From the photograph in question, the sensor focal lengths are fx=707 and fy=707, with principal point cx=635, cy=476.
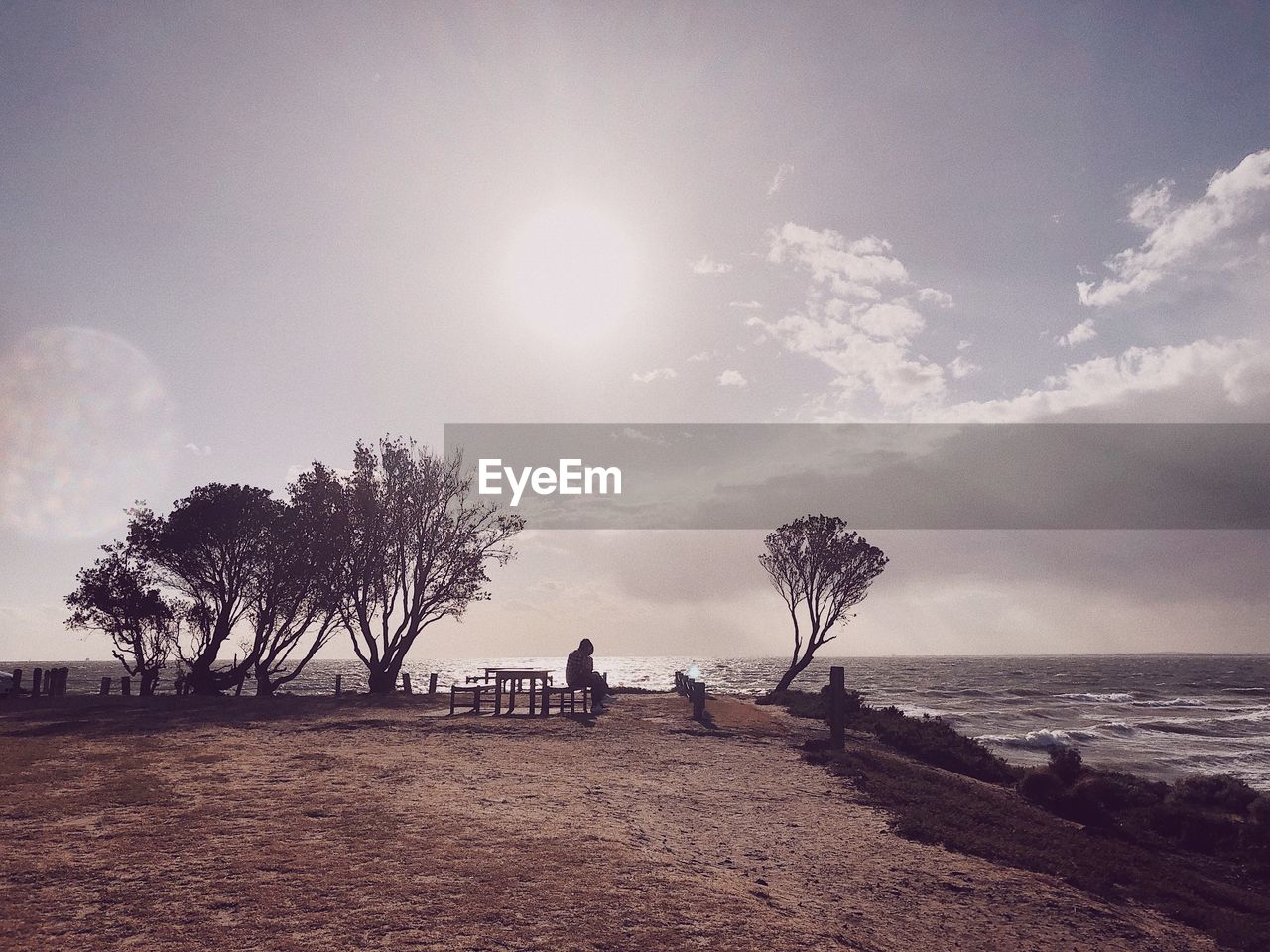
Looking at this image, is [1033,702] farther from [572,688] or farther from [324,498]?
[324,498]

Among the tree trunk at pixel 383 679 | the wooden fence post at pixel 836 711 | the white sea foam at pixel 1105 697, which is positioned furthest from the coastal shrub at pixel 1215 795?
the white sea foam at pixel 1105 697

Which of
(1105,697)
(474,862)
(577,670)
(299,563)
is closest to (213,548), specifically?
(299,563)

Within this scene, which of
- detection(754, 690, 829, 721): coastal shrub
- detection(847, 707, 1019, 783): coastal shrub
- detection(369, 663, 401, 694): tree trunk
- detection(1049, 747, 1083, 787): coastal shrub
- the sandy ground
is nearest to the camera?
the sandy ground

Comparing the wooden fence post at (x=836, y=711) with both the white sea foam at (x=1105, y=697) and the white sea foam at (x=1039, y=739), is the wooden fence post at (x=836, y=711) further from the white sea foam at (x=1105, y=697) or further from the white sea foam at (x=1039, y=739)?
the white sea foam at (x=1105, y=697)

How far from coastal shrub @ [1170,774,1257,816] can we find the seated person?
51.7 ft

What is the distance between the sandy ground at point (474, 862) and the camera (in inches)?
237

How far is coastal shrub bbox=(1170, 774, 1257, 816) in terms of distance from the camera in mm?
17750

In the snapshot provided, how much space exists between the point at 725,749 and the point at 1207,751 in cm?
2996

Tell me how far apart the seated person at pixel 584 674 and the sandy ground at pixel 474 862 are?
876cm

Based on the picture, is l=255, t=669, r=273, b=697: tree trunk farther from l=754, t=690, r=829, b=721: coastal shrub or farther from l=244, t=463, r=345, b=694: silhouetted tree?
l=754, t=690, r=829, b=721: coastal shrub

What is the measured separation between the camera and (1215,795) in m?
18.2

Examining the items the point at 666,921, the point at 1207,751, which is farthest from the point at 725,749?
the point at 1207,751

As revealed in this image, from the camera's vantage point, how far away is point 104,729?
16875 mm

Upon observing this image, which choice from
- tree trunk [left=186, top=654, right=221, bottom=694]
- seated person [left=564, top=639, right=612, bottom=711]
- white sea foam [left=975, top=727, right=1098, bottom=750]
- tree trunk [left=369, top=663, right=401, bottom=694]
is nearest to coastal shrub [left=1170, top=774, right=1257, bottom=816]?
white sea foam [left=975, top=727, right=1098, bottom=750]
